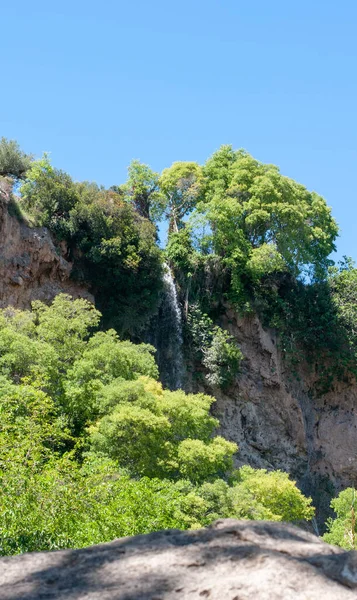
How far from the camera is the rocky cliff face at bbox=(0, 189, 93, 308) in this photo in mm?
26609

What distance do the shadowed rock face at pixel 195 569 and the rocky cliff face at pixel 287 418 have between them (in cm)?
2553

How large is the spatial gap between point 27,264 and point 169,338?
6919 mm

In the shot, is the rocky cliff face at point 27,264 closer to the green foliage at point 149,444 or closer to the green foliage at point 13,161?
the green foliage at point 13,161

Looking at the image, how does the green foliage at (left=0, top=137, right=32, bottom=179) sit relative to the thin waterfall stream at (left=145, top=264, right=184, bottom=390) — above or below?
above

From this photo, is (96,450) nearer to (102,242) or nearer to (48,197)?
(102,242)

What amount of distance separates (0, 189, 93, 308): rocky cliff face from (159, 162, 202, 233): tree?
24.0 ft

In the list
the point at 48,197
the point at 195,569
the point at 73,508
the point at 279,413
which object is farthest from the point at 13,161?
the point at 195,569

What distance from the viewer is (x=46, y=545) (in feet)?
41.5

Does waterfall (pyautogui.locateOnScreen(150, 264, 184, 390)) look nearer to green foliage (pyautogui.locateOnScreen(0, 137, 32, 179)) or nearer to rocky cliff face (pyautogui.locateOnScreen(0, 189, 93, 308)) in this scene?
rocky cliff face (pyautogui.locateOnScreen(0, 189, 93, 308))

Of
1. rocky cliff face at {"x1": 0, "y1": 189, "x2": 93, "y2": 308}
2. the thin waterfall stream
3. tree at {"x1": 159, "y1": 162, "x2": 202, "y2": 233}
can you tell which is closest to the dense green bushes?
rocky cliff face at {"x1": 0, "y1": 189, "x2": 93, "y2": 308}

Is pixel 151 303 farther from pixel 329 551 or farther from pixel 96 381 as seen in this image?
pixel 329 551

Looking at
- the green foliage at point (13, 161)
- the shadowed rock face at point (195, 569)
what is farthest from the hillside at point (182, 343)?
the shadowed rock face at point (195, 569)

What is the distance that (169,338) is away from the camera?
30750mm

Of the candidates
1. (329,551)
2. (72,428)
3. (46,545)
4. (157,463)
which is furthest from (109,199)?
(329,551)
